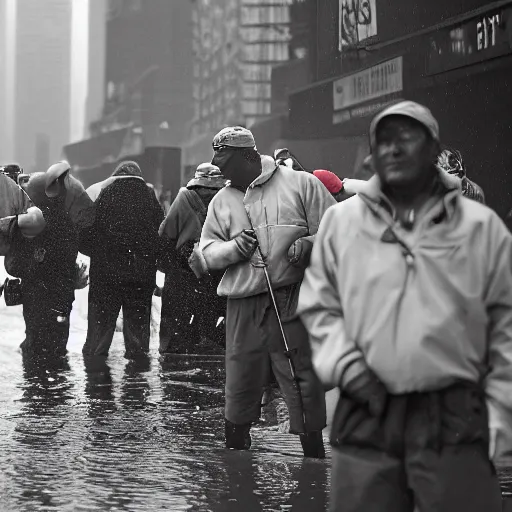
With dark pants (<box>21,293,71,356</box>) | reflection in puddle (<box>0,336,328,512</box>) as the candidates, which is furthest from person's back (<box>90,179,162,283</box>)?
reflection in puddle (<box>0,336,328,512</box>)

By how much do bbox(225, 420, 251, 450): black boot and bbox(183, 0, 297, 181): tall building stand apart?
15434 millimetres

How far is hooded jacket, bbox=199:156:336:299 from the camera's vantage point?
281 inches

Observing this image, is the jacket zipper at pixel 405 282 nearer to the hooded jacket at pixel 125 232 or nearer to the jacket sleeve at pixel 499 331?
the jacket sleeve at pixel 499 331

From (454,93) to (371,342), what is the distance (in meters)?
14.3

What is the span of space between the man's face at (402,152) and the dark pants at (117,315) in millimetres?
9680

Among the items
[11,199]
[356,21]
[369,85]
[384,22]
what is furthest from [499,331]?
[356,21]

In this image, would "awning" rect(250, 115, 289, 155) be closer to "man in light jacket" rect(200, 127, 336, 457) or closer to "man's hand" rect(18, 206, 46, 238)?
"man's hand" rect(18, 206, 46, 238)

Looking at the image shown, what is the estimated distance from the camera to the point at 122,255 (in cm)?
1377

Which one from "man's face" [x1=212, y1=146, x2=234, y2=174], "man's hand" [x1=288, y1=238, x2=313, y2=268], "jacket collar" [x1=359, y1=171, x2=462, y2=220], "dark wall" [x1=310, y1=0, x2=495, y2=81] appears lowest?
"man's hand" [x1=288, y1=238, x2=313, y2=268]

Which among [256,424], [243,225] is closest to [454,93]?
[256,424]

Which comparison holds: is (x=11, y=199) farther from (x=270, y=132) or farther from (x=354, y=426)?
(x=270, y=132)

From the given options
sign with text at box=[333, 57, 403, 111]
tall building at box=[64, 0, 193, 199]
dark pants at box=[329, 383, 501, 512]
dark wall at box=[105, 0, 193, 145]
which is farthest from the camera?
dark wall at box=[105, 0, 193, 145]

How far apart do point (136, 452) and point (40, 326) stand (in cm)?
585

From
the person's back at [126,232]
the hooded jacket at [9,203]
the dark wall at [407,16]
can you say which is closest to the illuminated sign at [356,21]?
the dark wall at [407,16]
